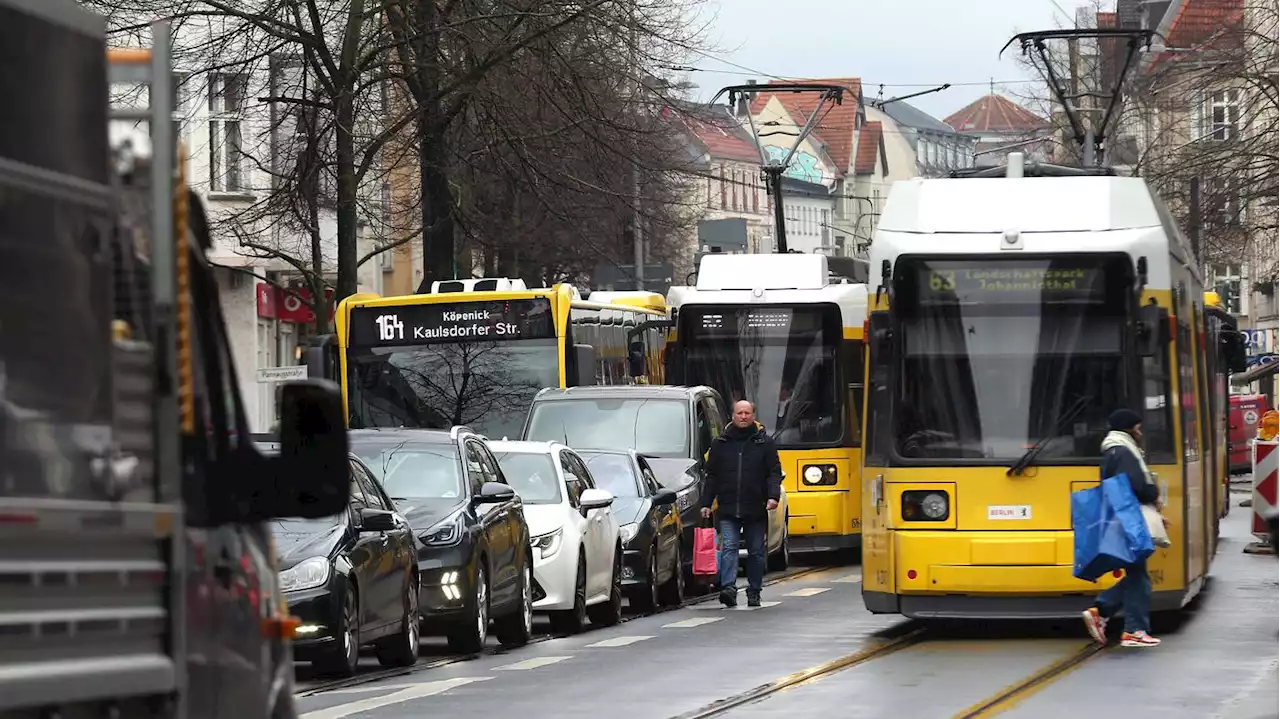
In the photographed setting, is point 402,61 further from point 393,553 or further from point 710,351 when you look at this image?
point 393,553

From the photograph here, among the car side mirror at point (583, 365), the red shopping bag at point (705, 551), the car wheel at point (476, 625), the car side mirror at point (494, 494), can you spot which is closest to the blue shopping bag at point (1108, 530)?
the car side mirror at point (494, 494)

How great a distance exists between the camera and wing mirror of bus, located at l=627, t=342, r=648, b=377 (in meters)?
32.6

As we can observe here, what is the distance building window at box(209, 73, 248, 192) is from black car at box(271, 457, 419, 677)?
14.4 metres

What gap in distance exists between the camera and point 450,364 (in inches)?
1065

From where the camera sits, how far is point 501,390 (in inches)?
1075

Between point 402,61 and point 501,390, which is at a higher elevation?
point 402,61

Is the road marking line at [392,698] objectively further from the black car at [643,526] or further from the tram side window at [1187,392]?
the black car at [643,526]

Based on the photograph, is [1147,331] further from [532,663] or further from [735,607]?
[735,607]

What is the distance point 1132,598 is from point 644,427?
32.7ft

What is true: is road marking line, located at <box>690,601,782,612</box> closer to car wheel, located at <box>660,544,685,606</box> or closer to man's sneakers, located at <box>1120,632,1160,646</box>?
car wheel, located at <box>660,544,685,606</box>

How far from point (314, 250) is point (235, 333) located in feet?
53.1

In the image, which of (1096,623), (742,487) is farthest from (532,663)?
(742,487)

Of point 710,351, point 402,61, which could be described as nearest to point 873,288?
point 710,351

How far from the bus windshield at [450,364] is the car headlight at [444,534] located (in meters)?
9.27
